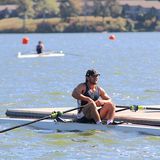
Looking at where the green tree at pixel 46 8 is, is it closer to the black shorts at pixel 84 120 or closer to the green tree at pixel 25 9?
the green tree at pixel 25 9

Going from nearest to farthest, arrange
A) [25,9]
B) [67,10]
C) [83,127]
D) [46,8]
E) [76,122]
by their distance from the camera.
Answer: [83,127] < [76,122] < [67,10] < [46,8] < [25,9]

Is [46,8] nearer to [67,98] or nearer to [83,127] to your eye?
[67,98]

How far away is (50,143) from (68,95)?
457 inches

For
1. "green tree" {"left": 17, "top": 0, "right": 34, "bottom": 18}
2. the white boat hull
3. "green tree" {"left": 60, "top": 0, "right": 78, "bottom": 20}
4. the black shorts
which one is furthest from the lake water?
"green tree" {"left": 17, "top": 0, "right": 34, "bottom": 18}

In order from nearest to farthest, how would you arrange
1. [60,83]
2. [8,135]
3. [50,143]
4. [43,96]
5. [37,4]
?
[50,143], [8,135], [43,96], [60,83], [37,4]

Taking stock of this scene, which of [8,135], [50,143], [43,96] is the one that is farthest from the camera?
[43,96]

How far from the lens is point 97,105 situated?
19.1 m

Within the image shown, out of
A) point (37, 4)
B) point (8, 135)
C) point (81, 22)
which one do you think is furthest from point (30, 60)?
point (37, 4)

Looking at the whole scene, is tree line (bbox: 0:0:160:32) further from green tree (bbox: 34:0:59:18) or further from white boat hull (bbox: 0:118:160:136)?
white boat hull (bbox: 0:118:160:136)

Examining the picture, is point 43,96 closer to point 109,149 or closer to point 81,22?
point 109,149

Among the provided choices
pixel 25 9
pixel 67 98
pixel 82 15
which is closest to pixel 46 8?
pixel 25 9

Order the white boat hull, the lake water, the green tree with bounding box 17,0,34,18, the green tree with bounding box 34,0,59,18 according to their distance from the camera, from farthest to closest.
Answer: the green tree with bounding box 34,0,59,18, the green tree with bounding box 17,0,34,18, the white boat hull, the lake water

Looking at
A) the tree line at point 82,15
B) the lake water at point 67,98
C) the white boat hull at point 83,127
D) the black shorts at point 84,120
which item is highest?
the black shorts at point 84,120

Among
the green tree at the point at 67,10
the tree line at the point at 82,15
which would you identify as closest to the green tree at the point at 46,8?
the tree line at the point at 82,15
